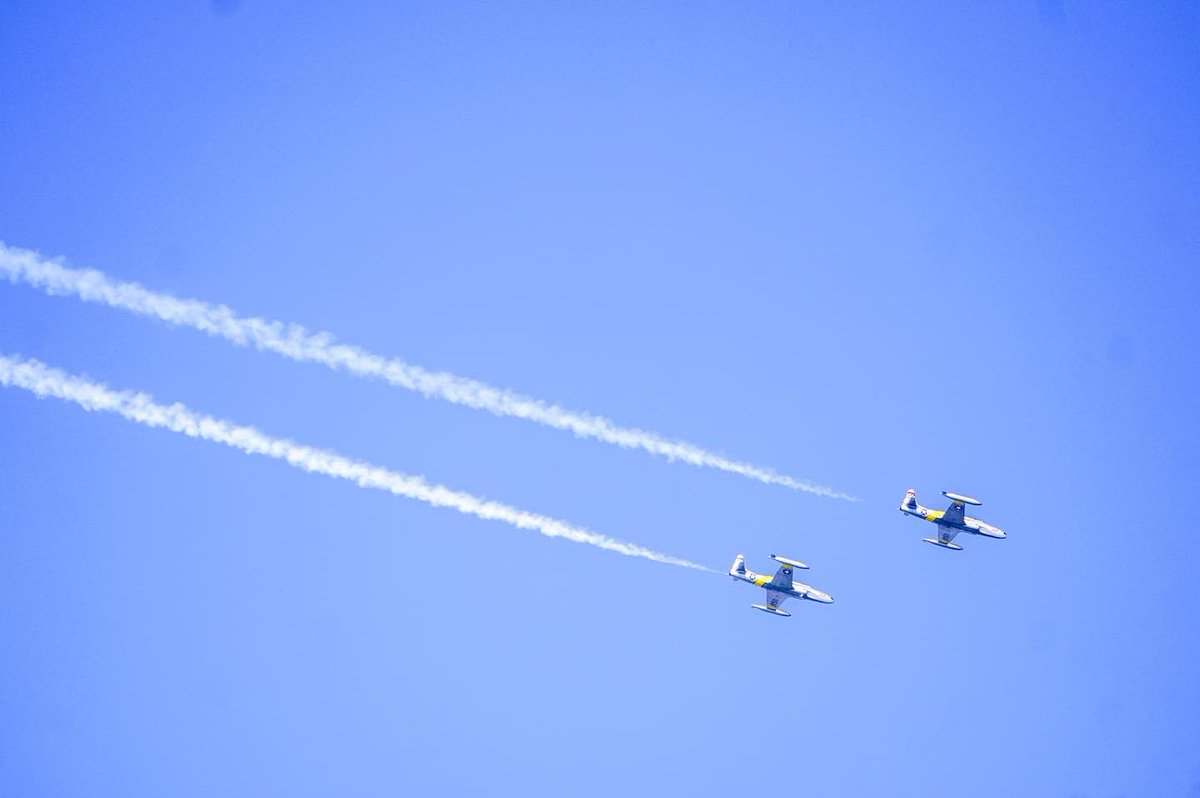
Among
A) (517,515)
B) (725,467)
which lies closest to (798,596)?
(725,467)

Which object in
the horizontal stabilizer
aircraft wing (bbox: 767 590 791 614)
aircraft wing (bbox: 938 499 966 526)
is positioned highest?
aircraft wing (bbox: 938 499 966 526)

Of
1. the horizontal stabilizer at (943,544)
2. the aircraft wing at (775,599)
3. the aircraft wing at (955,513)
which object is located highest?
the aircraft wing at (955,513)

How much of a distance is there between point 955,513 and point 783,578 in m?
9.68

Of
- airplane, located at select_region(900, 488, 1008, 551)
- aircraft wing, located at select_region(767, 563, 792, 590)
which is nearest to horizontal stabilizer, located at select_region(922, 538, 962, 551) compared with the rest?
airplane, located at select_region(900, 488, 1008, 551)

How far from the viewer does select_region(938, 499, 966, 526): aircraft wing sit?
74375mm

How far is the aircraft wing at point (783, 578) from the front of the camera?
74000 mm

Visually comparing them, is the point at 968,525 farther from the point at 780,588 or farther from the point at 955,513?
the point at 780,588

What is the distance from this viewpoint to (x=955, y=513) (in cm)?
7456

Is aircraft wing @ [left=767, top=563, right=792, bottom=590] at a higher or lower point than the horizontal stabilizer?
lower

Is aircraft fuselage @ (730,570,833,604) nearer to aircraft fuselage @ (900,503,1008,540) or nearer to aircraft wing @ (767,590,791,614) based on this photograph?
aircraft wing @ (767,590,791,614)

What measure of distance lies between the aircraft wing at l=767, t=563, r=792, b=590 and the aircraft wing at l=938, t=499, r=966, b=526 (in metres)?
8.88

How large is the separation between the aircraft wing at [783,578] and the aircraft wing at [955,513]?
888 cm

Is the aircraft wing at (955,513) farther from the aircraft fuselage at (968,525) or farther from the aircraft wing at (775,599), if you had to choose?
the aircraft wing at (775,599)

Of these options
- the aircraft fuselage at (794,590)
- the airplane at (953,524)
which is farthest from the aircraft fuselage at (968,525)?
the aircraft fuselage at (794,590)
